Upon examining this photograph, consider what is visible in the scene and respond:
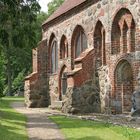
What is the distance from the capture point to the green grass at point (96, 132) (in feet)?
40.3

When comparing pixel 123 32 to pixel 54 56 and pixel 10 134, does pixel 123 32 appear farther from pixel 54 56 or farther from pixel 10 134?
pixel 54 56

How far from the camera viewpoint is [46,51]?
29.6m

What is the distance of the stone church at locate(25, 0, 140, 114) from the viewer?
19.3m

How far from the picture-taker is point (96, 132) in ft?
44.2

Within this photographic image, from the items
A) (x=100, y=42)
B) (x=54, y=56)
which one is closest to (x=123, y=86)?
(x=100, y=42)

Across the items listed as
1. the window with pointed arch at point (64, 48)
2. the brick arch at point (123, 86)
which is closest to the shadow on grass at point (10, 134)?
the brick arch at point (123, 86)

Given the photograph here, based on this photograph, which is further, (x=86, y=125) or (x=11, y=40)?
(x=11, y=40)

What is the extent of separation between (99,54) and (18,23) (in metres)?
5.44

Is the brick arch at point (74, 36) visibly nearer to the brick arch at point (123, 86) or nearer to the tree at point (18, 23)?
the brick arch at point (123, 86)

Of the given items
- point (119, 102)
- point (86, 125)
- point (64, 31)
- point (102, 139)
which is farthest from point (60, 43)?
point (102, 139)

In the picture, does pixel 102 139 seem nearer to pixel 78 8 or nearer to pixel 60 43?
pixel 78 8

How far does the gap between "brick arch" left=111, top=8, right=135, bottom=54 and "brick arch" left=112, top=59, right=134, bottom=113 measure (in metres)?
0.76

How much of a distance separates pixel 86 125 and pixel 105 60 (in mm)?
6635

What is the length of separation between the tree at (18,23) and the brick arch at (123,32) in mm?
3907
